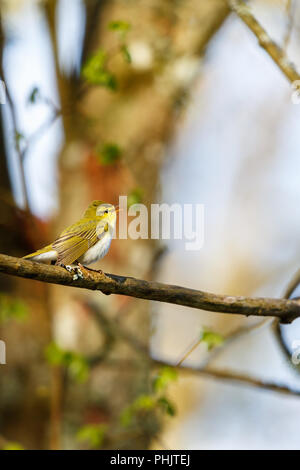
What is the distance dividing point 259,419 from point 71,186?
859 cm

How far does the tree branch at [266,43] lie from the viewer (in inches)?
121

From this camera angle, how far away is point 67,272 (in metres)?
2.24

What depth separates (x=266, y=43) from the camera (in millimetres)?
3193

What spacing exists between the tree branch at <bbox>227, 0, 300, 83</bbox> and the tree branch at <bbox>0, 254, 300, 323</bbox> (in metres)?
1.39

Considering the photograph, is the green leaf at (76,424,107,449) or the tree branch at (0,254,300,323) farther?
the green leaf at (76,424,107,449)

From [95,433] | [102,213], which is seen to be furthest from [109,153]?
[95,433]

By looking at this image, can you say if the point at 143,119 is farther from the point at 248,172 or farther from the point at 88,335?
the point at 248,172

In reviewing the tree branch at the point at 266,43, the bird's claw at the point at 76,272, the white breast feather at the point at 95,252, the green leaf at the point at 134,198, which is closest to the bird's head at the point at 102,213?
the white breast feather at the point at 95,252

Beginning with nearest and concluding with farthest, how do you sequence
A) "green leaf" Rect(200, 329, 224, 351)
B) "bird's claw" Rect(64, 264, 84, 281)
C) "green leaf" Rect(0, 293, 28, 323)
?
"bird's claw" Rect(64, 264, 84, 281), "green leaf" Rect(200, 329, 224, 351), "green leaf" Rect(0, 293, 28, 323)

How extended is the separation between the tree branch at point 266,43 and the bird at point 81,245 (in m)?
1.43

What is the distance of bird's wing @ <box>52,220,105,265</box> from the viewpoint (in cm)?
267

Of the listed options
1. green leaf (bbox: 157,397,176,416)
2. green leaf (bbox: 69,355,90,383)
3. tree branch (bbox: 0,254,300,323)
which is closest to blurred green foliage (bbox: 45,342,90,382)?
green leaf (bbox: 69,355,90,383)

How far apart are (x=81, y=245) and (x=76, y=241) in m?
0.05

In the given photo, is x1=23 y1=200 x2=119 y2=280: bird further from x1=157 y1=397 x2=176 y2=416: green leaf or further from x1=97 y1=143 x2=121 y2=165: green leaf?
x1=157 y1=397 x2=176 y2=416: green leaf
